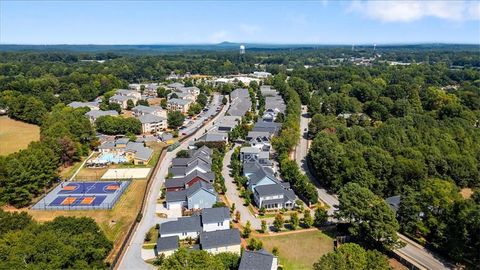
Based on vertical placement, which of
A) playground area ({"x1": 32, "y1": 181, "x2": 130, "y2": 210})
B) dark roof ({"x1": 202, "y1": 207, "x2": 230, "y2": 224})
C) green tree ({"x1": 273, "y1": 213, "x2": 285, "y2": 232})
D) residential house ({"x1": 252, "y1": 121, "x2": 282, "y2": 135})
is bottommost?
playground area ({"x1": 32, "y1": 181, "x2": 130, "y2": 210})

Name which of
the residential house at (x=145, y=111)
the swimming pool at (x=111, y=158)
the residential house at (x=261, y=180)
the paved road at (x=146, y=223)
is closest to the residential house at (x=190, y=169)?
the paved road at (x=146, y=223)

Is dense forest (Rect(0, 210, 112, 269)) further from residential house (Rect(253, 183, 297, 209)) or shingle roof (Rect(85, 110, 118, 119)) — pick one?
shingle roof (Rect(85, 110, 118, 119))

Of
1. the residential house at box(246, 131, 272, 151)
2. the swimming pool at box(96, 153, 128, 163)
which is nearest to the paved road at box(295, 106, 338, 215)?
the residential house at box(246, 131, 272, 151)

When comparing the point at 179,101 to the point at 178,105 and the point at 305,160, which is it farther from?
the point at 305,160

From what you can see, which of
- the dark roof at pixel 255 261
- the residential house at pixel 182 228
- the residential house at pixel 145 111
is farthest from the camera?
the residential house at pixel 145 111

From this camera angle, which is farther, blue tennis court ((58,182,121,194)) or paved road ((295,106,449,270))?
blue tennis court ((58,182,121,194))

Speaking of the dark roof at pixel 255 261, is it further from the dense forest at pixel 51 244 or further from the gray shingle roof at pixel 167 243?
the dense forest at pixel 51 244

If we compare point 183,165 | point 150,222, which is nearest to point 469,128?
point 183,165

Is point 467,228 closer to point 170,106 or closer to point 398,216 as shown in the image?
point 398,216
